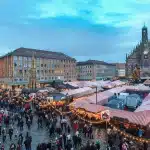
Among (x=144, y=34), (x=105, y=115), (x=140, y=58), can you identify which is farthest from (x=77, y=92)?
(x=144, y=34)

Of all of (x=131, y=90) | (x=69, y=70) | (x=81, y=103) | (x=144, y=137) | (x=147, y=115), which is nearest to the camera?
(x=144, y=137)

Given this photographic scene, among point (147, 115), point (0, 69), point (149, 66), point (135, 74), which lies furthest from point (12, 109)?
point (149, 66)

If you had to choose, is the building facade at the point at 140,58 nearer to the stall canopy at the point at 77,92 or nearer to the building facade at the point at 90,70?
the building facade at the point at 90,70

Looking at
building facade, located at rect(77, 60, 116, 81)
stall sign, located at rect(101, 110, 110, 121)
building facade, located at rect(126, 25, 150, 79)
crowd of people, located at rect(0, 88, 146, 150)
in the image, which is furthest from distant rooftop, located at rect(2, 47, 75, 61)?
stall sign, located at rect(101, 110, 110, 121)

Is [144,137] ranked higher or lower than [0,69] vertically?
lower

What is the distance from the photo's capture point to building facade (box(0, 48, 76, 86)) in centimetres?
8481

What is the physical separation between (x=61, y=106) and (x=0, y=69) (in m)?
62.8

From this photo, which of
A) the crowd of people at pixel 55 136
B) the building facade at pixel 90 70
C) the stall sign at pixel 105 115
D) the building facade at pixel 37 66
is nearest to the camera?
the crowd of people at pixel 55 136

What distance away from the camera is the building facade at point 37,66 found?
278 ft

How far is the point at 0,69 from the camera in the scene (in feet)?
311

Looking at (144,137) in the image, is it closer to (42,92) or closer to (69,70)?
(42,92)

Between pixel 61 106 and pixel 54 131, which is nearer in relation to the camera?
pixel 54 131

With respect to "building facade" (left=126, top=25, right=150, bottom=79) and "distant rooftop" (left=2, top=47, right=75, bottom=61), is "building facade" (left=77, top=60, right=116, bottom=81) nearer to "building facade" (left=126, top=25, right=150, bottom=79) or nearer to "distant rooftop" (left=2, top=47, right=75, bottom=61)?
"building facade" (left=126, top=25, right=150, bottom=79)

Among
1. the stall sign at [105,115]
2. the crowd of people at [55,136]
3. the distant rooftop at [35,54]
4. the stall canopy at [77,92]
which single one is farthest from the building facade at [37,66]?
the stall sign at [105,115]
